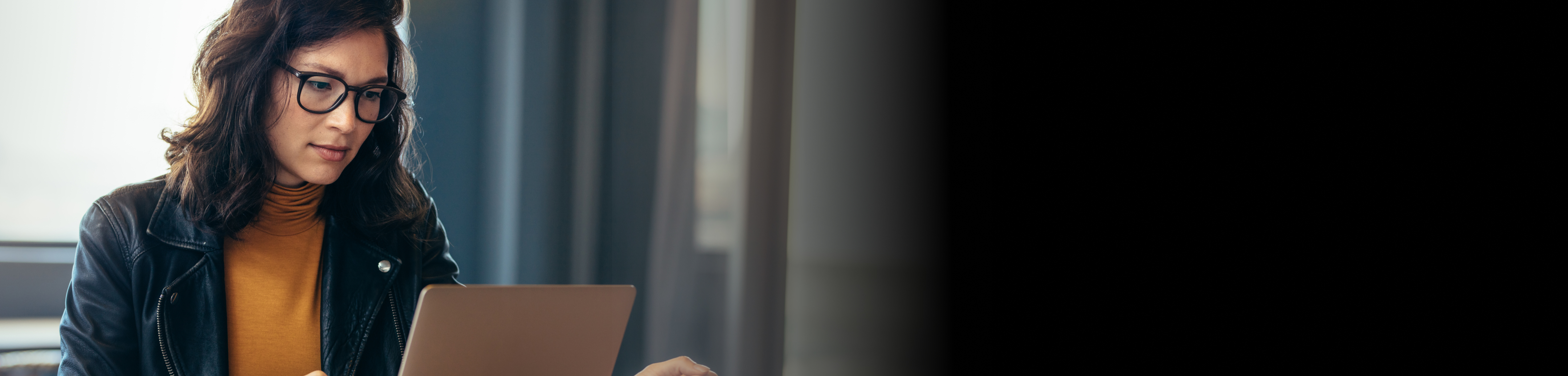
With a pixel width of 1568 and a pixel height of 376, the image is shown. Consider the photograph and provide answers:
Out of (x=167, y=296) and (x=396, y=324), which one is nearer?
(x=167, y=296)

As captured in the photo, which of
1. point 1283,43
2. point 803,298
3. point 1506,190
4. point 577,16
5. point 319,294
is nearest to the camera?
point 1506,190

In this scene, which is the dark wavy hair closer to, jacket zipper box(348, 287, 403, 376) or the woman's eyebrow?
the woman's eyebrow

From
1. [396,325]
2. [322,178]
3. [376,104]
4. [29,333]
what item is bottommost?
→ [29,333]

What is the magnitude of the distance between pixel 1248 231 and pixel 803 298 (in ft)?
2.69

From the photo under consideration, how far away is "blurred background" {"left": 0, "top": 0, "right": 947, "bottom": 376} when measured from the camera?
1357mm

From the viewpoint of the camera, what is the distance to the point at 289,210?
119 cm

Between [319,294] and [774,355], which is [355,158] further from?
[774,355]

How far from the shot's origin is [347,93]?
3.74 ft

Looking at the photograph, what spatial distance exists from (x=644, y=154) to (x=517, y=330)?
1066 mm

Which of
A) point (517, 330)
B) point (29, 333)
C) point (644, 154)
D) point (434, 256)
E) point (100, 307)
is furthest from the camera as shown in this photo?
point (644, 154)

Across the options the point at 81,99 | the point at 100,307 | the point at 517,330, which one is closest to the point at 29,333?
the point at 81,99

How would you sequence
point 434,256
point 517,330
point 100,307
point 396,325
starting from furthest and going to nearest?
1. point 434,256
2. point 396,325
3. point 100,307
4. point 517,330

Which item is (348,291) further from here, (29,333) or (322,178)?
(29,333)

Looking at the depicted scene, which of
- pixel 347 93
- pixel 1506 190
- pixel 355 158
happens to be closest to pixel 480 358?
pixel 347 93
